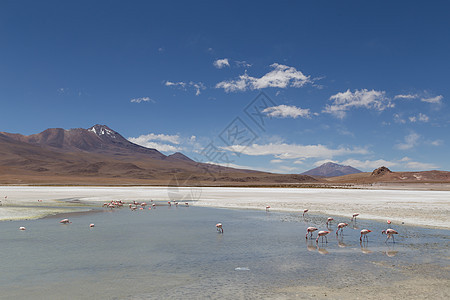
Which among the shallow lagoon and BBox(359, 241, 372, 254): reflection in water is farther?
BBox(359, 241, 372, 254): reflection in water

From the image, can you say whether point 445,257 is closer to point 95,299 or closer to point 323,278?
point 323,278

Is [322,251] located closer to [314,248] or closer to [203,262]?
[314,248]

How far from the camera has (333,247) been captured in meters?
15.0

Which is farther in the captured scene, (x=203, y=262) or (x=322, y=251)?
(x=322, y=251)

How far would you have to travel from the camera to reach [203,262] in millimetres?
12281

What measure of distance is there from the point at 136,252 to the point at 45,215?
16.6 meters

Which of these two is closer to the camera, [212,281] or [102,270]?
[212,281]

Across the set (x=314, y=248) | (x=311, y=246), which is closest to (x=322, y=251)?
(x=314, y=248)

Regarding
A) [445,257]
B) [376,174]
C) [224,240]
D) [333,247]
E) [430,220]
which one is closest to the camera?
[445,257]

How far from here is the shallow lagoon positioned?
9328mm

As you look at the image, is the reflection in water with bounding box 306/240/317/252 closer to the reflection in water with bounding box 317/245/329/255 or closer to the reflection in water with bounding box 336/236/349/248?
the reflection in water with bounding box 317/245/329/255

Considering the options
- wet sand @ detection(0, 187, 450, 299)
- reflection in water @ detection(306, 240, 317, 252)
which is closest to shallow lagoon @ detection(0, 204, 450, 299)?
wet sand @ detection(0, 187, 450, 299)

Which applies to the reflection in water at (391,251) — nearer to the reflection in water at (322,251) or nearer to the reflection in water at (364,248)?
the reflection in water at (364,248)

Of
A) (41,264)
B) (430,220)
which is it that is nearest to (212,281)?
(41,264)
